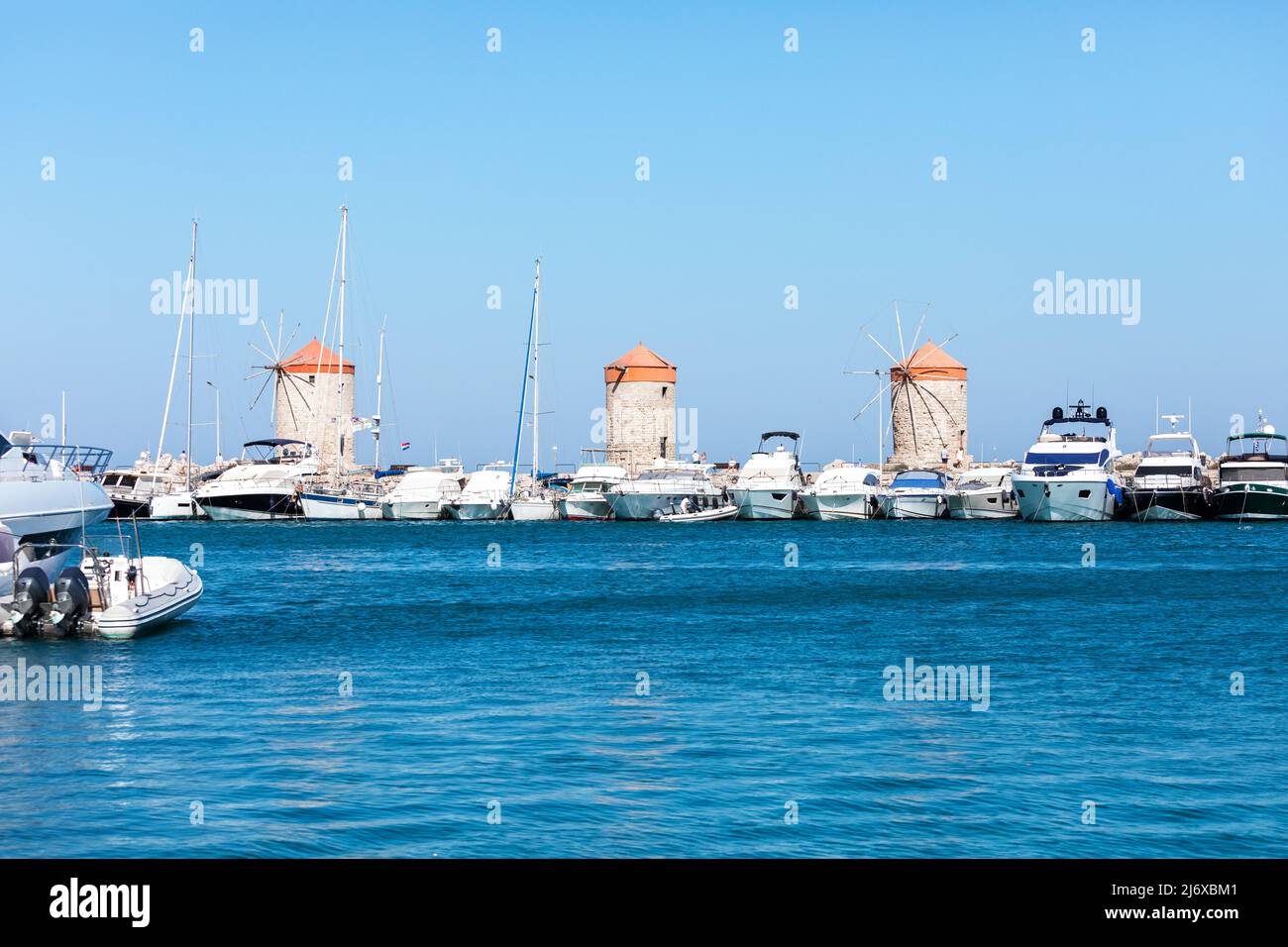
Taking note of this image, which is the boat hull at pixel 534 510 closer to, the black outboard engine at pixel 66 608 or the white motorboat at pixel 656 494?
the white motorboat at pixel 656 494

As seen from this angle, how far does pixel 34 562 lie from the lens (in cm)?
2509

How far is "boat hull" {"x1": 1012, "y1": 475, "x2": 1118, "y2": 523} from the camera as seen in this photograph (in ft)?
217

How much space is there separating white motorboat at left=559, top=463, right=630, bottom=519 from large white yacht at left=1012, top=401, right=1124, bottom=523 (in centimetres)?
2257

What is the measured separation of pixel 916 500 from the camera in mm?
77500

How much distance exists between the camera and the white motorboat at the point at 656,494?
75000 millimetres

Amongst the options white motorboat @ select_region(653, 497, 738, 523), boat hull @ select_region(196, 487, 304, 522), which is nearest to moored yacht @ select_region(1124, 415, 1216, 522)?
white motorboat @ select_region(653, 497, 738, 523)

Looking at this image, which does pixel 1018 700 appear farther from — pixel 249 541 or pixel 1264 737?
pixel 249 541

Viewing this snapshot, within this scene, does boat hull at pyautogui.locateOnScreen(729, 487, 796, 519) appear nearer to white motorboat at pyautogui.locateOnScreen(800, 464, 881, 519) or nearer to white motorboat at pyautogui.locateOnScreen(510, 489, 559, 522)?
white motorboat at pyautogui.locateOnScreen(800, 464, 881, 519)

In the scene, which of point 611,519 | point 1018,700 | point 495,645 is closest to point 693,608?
point 495,645

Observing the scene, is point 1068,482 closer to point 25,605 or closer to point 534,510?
point 534,510

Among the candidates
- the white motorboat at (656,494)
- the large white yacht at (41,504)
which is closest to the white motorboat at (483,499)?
the white motorboat at (656,494)

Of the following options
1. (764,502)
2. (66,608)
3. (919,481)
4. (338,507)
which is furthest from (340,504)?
(66,608)

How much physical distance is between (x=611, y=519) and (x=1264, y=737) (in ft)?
205

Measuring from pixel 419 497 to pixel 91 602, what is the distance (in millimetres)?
54149
